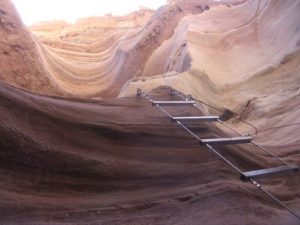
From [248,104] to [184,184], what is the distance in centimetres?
380

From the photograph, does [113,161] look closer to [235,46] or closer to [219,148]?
[219,148]

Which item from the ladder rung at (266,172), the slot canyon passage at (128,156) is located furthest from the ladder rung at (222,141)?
the ladder rung at (266,172)

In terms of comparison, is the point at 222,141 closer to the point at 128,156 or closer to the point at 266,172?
the point at 266,172

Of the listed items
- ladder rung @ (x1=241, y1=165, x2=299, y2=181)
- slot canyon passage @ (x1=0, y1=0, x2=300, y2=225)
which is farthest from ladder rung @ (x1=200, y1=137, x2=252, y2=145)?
ladder rung @ (x1=241, y1=165, x2=299, y2=181)

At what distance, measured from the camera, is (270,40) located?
23.6ft

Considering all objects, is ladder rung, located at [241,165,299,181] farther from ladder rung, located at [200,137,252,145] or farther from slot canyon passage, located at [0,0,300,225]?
ladder rung, located at [200,137,252,145]

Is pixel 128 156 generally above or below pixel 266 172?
above

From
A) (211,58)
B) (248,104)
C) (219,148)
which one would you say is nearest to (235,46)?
(211,58)

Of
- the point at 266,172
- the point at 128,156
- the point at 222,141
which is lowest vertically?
the point at 266,172

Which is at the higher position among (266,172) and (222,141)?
(222,141)

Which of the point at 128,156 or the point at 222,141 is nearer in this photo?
the point at 128,156

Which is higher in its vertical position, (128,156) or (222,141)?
(222,141)

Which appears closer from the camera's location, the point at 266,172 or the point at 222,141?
the point at 266,172

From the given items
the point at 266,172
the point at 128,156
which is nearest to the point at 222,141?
the point at 266,172
